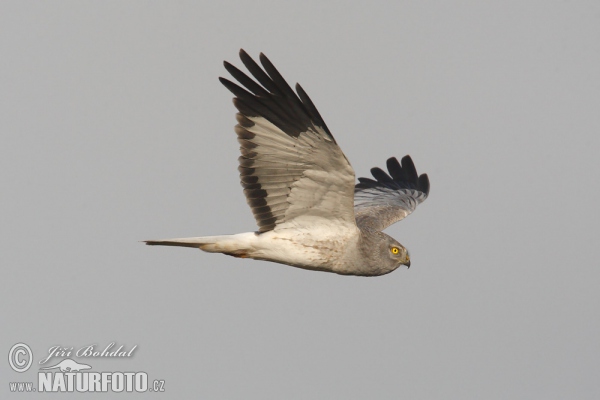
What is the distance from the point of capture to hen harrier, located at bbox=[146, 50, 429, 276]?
10.9m

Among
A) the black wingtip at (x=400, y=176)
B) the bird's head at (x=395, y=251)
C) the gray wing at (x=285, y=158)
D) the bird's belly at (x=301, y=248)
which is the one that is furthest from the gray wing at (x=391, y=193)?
the gray wing at (x=285, y=158)

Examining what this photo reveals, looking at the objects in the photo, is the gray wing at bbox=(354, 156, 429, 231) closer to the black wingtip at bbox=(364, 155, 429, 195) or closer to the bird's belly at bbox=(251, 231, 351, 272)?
the black wingtip at bbox=(364, 155, 429, 195)

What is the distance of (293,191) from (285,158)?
56 cm

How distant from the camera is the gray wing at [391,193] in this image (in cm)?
1538

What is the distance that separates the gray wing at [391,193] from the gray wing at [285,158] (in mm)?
3055

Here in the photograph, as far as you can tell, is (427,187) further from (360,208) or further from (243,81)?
(243,81)

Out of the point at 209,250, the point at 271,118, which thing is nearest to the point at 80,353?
the point at 209,250

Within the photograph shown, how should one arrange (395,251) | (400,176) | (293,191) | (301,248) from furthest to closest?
(400,176)
(395,251)
(301,248)
(293,191)

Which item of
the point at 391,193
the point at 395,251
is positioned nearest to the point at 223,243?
the point at 395,251

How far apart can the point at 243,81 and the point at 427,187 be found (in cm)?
676

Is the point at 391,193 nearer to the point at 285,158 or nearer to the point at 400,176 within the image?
the point at 400,176

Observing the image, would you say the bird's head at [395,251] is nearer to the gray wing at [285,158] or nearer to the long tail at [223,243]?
the gray wing at [285,158]

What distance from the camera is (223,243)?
11930 millimetres

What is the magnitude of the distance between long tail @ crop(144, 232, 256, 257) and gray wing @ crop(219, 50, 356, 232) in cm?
26
